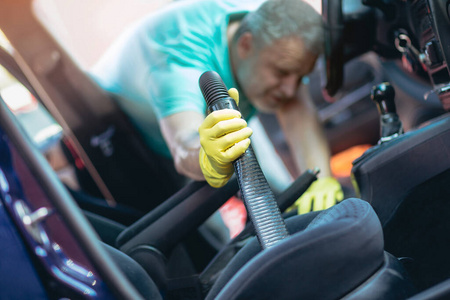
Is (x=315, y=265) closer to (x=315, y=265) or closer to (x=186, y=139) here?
(x=315, y=265)

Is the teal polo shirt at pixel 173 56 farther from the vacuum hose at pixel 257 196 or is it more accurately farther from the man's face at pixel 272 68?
the vacuum hose at pixel 257 196

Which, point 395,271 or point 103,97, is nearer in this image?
point 395,271

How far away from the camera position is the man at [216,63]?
0.77 m

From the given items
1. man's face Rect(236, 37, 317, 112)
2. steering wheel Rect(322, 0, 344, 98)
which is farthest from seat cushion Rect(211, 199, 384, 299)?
man's face Rect(236, 37, 317, 112)

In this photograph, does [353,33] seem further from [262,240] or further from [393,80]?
[262,240]

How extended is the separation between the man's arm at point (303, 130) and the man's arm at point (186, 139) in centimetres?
45

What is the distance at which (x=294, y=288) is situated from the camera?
0.38 meters

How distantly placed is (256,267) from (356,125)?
1.57 metres

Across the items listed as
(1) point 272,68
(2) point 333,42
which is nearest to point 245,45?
(1) point 272,68

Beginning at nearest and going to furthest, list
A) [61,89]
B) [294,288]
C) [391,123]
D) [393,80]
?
[294,288]
[391,123]
[393,80]
[61,89]

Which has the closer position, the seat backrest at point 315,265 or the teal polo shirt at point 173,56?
the seat backrest at point 315,265

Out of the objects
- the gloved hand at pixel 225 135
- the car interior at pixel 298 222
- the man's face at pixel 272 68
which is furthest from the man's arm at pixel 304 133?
the gloved hand at pixel 225 135

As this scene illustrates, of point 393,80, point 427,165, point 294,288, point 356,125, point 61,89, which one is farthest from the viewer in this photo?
point 356,125

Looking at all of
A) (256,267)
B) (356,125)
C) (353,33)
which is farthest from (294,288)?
(356,125)
